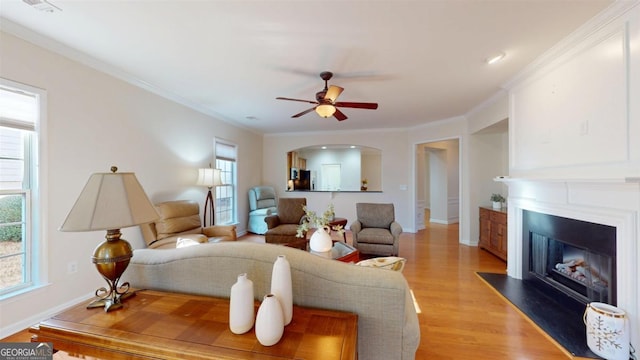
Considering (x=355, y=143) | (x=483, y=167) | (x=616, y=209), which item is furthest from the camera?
(x=355, y=143)

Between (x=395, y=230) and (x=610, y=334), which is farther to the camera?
(x=395, y=230)

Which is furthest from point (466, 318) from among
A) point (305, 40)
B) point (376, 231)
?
point (305, 40)

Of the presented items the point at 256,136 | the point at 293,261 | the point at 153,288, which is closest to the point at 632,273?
the point at 293,261

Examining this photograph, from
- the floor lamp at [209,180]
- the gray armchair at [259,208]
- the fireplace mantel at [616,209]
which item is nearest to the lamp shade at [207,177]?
the floor lamp at [209,180]

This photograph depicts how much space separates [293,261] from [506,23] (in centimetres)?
255

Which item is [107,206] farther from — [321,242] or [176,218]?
[176,218]

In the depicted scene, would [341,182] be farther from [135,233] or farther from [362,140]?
[135,233]

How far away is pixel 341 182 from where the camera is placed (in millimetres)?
8805

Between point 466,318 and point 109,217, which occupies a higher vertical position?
point 109,217

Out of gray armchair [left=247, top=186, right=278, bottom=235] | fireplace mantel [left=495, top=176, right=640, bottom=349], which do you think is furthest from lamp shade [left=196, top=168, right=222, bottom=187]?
fireplace mantel [left=495, top=176, right=640, bottom=349]

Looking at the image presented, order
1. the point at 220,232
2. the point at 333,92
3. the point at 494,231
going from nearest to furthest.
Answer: the point at 333,92, the point at 220,232, the point at 494,231

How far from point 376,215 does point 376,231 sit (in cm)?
39

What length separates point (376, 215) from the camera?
175 inches

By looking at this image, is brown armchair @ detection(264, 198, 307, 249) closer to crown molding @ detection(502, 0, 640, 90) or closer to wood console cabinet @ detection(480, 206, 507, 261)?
wood console cabinet @ detection(480, 206, 507, 261)
